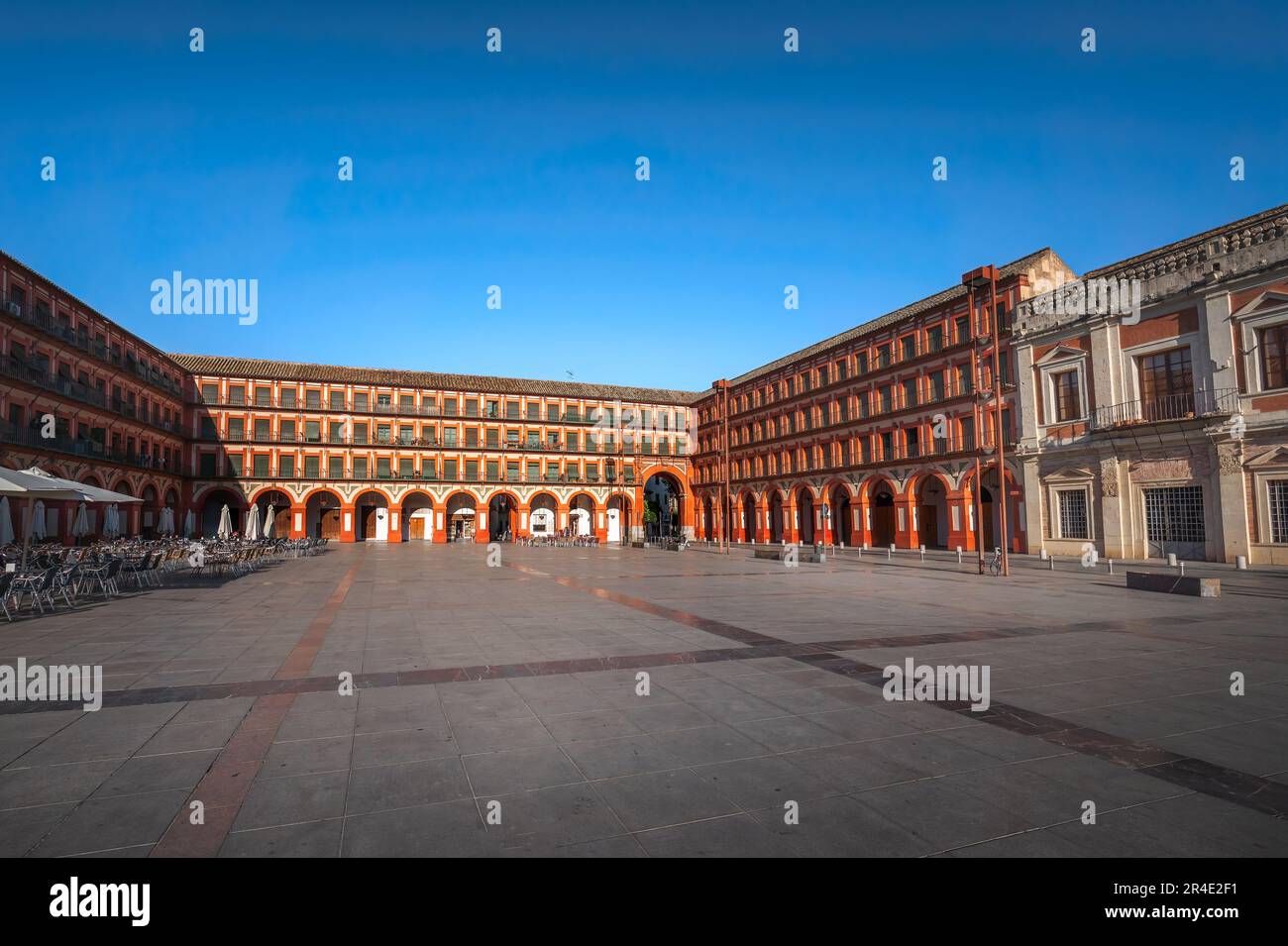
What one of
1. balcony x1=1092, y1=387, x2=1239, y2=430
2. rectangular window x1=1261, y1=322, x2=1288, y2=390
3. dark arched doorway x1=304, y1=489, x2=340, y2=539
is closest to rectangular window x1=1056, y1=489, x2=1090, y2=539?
balcony x1=1092, y1=387, x2=1239, y2=430

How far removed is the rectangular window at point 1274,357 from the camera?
20016 millimetres

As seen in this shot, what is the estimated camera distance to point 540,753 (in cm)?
457

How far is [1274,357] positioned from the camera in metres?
20.3

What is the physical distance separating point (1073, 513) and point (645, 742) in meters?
27.3

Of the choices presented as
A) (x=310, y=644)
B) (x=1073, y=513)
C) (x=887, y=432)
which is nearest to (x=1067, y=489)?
(x=1073, y=513)

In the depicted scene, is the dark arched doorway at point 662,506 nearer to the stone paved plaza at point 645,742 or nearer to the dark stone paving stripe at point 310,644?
the dark stone paving stripe at point 310,644

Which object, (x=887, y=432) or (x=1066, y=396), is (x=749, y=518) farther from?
(x=1066, y=396)

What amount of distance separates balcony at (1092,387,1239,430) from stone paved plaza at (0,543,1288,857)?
1471 centimetres

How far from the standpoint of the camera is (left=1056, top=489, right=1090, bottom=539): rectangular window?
2603cm

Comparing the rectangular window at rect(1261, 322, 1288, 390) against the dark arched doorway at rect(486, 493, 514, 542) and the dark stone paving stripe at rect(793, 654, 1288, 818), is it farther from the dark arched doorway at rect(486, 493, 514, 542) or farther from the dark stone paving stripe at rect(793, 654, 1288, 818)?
the dark arched doorway at rect(486, 493, 514, 542)

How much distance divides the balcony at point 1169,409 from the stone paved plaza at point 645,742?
1471 centimetres
